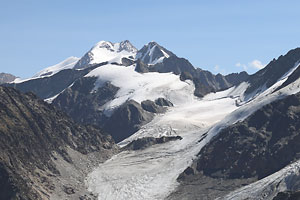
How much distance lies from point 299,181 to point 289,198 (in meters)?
35.5

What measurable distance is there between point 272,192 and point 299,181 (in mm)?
7758

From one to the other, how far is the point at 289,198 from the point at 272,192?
37.1 meters

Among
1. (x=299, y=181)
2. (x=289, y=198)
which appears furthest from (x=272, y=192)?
(x=289, y=198)

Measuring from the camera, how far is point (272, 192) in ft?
655

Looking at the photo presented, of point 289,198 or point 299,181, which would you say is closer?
point 289,198

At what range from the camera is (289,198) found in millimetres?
162875

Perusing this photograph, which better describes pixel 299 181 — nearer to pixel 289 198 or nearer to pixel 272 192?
pixel 272 192

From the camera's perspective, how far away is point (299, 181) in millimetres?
197250

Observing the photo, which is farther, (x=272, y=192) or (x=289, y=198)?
(x=272, y=192)
